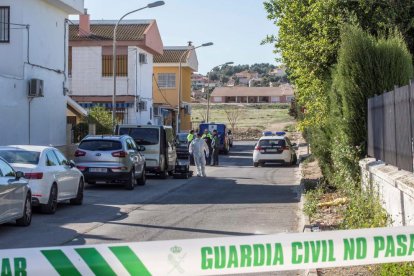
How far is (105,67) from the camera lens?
4653cm

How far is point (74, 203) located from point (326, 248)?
535 inches

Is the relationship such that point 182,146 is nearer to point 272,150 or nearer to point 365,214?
point 272,150

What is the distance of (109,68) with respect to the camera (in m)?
46.5

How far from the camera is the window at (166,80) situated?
209ft

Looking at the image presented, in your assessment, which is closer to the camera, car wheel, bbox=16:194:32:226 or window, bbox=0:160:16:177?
window, bbox=0:160:16:177

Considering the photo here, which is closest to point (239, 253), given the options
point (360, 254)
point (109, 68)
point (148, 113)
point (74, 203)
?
point (360, 254)

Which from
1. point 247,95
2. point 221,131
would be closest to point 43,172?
point 221,131

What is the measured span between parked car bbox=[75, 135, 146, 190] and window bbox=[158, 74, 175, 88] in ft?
135

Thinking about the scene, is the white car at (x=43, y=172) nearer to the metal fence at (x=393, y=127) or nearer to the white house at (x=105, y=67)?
the metal fence at (x=393, y=127)

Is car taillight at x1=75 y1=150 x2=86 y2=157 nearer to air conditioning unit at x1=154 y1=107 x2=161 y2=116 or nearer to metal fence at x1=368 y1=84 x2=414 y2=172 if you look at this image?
metal fence at x1=368 y1=84 x2=414 y2=172

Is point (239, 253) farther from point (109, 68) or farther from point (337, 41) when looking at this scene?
point (109, 68)

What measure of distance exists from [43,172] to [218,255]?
1119 cm

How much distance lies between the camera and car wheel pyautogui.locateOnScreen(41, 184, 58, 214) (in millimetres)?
16047

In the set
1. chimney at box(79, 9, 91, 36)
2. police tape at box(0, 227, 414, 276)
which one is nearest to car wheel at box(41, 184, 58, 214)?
police tape at box(0, 227, 414, 276)
